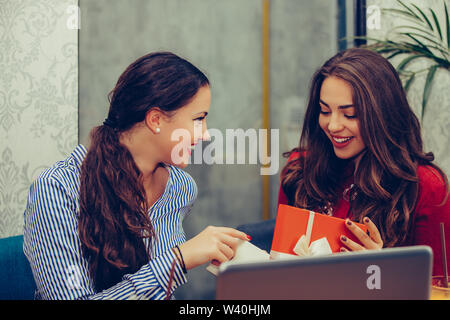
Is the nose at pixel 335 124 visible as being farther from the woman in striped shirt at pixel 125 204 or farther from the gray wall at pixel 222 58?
the gray wall at pixel 222 58

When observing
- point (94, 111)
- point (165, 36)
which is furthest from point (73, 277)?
point (165, 36)

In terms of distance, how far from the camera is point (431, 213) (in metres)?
1.33

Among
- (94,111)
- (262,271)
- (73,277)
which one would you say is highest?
(94,111)

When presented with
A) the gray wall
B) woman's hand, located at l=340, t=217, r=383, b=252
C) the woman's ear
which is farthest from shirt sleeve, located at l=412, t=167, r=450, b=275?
the gray wall

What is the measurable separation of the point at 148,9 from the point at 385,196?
63.8 inches

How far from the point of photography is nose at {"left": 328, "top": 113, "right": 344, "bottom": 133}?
1.34 metres

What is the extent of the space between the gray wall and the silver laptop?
1830 mm

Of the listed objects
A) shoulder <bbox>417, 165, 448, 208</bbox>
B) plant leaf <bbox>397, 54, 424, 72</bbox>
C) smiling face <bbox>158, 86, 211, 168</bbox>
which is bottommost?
shoulder <bbox>417, 165, 448, 208</bbox>

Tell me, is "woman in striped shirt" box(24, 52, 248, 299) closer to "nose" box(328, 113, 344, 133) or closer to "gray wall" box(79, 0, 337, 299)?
"nose" box(328, 113, 344, 133)

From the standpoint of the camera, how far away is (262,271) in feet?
1.75

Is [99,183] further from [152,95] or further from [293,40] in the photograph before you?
[293,40]

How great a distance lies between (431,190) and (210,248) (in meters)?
0.81

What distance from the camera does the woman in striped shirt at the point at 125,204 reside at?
37.9 inches

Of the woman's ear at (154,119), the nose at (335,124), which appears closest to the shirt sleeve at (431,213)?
the nose at (335,124)
